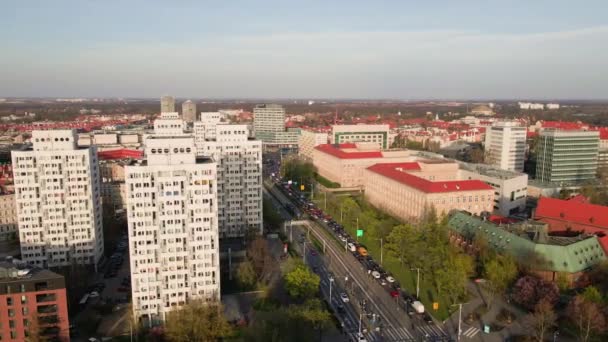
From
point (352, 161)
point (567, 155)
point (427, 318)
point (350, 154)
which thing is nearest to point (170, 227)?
point (427, 318)

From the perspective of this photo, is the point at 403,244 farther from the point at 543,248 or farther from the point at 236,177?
the point at 236,177

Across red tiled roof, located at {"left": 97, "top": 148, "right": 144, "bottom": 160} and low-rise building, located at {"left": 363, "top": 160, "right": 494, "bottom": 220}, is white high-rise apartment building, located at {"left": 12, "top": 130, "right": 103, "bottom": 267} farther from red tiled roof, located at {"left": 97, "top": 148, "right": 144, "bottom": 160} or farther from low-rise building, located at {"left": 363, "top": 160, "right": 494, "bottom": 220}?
red tiled roof, located at {"left": 97, "top": 148, "right": 144, "bottom": 160}

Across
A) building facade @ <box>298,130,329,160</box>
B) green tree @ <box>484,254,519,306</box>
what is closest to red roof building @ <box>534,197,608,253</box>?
green tree @ <box>484,254,519,306</box>

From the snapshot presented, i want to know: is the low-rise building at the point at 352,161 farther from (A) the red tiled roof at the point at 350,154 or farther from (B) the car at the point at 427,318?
(B) the car at the point at 427,318

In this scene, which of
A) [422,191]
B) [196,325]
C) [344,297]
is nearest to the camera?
[196,325]

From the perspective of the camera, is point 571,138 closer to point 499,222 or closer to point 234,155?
point 499,222

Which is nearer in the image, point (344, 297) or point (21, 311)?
point (21, 311)
